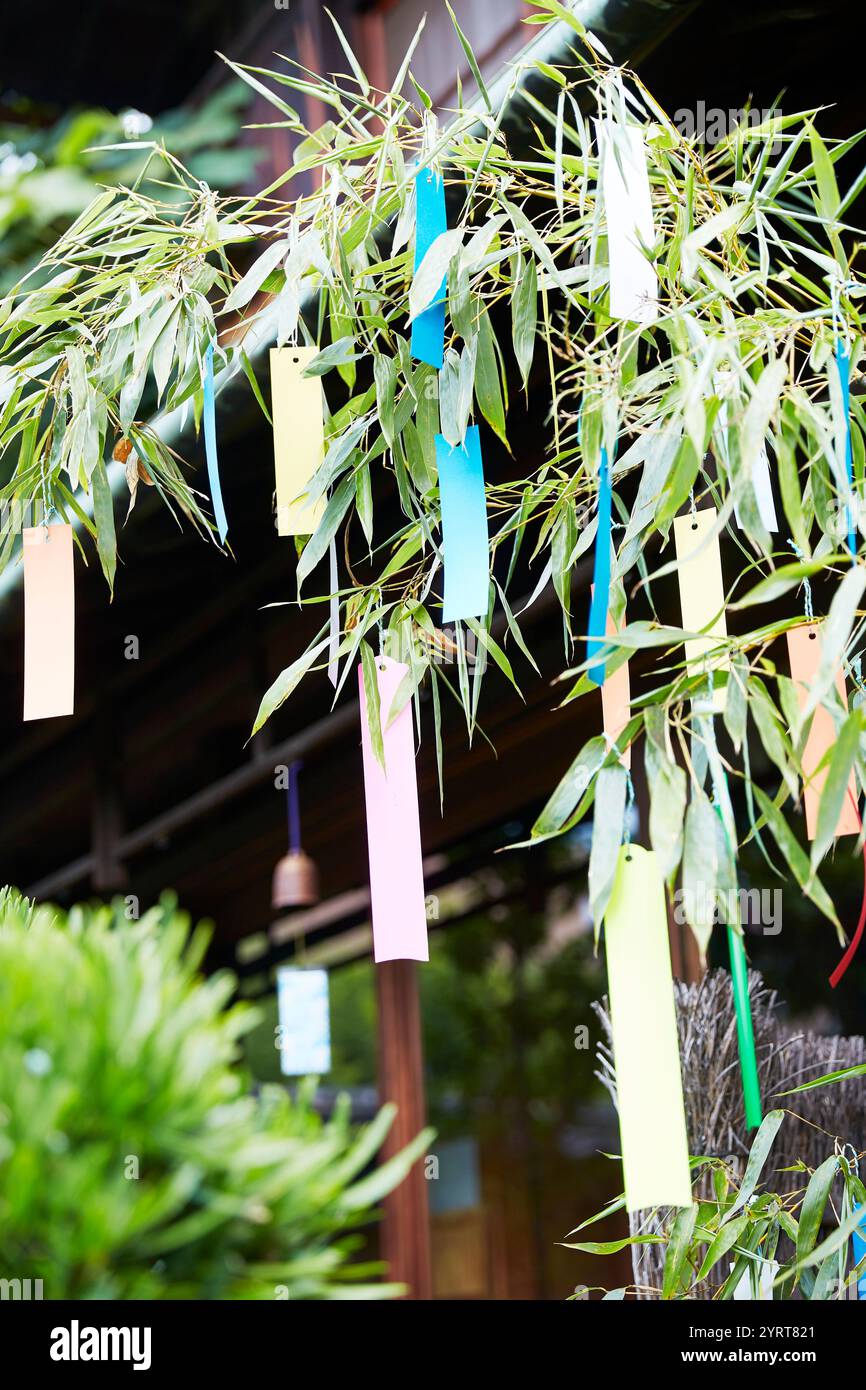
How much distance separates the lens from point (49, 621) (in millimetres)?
1229

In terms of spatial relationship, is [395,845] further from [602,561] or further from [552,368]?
[552,368]

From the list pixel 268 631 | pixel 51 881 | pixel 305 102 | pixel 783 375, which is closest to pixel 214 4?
pixel 305 102

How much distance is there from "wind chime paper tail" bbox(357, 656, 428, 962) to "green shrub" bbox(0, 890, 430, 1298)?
0.14 meters

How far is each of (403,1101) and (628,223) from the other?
2709 mm

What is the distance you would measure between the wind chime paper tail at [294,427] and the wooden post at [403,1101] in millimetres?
2266

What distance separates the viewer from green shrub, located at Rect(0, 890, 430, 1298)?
0.97 m

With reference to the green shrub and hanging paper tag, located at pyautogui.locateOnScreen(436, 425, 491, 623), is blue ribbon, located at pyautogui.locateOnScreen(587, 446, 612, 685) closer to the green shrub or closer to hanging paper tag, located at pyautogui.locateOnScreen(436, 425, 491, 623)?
hanging paper tag, located at pyautogui.locateOnScreen(436, 425, 491, 623)

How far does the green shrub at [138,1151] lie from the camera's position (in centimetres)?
97

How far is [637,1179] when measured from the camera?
86cm

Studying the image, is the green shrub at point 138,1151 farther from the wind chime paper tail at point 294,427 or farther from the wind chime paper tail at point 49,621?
the wind chime paper tail at point 294,427

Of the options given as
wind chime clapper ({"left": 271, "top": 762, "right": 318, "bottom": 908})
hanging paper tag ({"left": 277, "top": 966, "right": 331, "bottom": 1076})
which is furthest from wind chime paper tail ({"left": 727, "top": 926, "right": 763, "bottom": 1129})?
hanging paper tag ({"left": 277, "top": 966, "right": 331, "bottom": 1076})

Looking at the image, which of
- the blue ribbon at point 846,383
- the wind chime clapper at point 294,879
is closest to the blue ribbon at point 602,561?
the blue ribbon at point 846,383
